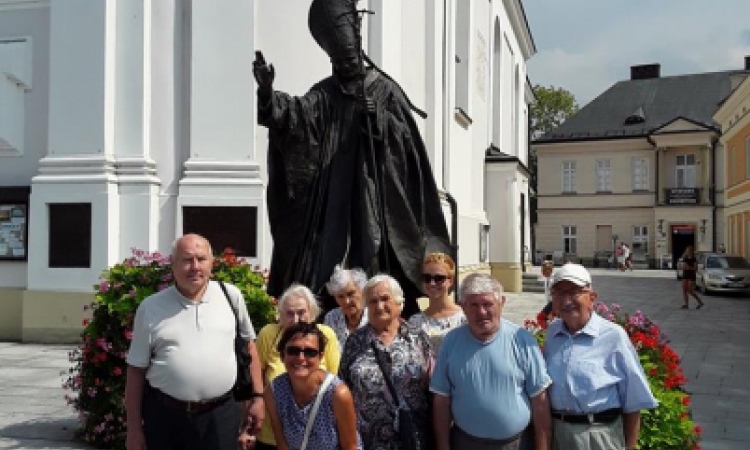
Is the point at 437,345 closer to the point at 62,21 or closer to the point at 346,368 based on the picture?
the point at 346,368

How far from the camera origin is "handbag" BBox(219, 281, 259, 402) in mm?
3598

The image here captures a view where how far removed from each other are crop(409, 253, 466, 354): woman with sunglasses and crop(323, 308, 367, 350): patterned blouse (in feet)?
0.90

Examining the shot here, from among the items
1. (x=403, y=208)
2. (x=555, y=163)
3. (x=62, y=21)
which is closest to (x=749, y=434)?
(x=403, y=208)

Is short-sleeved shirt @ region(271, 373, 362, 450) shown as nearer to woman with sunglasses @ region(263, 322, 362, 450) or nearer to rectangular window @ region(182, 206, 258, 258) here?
woman with sunglasses @ region(263, 322, 362, 450)

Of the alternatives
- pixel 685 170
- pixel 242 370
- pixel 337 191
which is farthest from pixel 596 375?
pixel 685 170

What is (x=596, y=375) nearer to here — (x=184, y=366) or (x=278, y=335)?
(x=278, y=335)

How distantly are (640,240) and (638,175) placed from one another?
13.9 feet

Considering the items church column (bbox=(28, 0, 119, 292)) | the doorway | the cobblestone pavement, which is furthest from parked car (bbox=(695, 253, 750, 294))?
the doorway

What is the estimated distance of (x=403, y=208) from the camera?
468 centimetres

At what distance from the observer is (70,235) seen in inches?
455

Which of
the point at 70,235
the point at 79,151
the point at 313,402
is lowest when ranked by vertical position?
the point at 313,402

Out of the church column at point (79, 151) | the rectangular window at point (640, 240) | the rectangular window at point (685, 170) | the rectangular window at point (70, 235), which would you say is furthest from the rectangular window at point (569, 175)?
the rectangular window at point (70, 235)

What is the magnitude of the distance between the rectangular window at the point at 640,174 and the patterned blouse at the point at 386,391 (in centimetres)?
5161

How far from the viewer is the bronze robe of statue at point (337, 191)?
4547 millimetres
